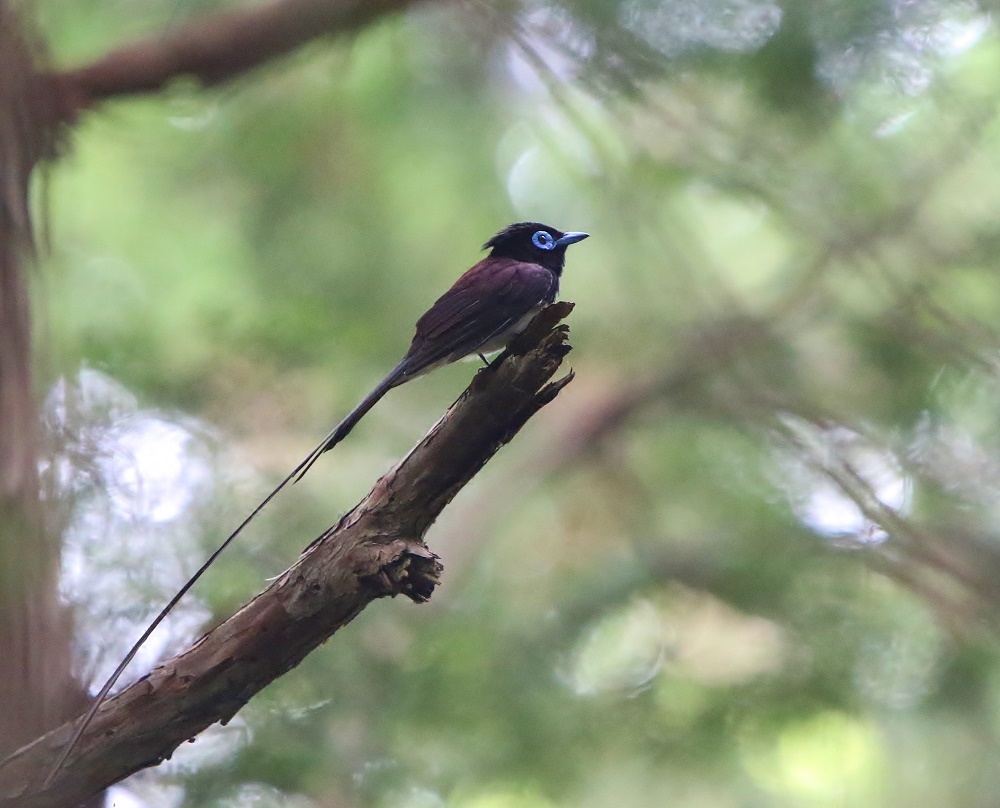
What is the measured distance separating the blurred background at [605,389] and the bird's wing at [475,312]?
1.06 meters

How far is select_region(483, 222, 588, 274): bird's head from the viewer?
473 cm

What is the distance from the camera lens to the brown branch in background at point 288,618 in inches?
112

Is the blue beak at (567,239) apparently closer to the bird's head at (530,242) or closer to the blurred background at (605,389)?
the bird's head at (530,242)

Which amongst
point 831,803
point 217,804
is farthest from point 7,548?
point 831,803

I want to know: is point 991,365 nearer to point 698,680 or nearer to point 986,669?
point 986,669

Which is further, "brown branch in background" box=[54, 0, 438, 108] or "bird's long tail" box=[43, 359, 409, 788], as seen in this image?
"brown branch in background" box=[54, 0, 438, 108]

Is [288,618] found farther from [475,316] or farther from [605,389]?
[605,389]

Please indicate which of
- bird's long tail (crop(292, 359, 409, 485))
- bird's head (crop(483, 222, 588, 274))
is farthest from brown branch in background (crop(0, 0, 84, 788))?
bird's head (crop(483, 222, 588, 274))

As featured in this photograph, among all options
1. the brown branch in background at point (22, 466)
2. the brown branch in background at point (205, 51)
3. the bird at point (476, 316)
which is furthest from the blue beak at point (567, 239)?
the brown branch in background at point (22, 466)

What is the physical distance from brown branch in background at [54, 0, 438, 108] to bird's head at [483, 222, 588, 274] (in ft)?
3.94

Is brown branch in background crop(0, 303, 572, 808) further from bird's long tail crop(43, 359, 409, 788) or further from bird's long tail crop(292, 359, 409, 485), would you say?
bird's long tail crop(292, 359, 409, 485)

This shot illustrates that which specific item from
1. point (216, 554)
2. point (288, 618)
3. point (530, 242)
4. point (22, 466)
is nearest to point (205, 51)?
point (530, 242)

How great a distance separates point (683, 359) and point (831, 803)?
8.45 ft

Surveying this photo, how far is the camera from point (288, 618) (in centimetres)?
286
